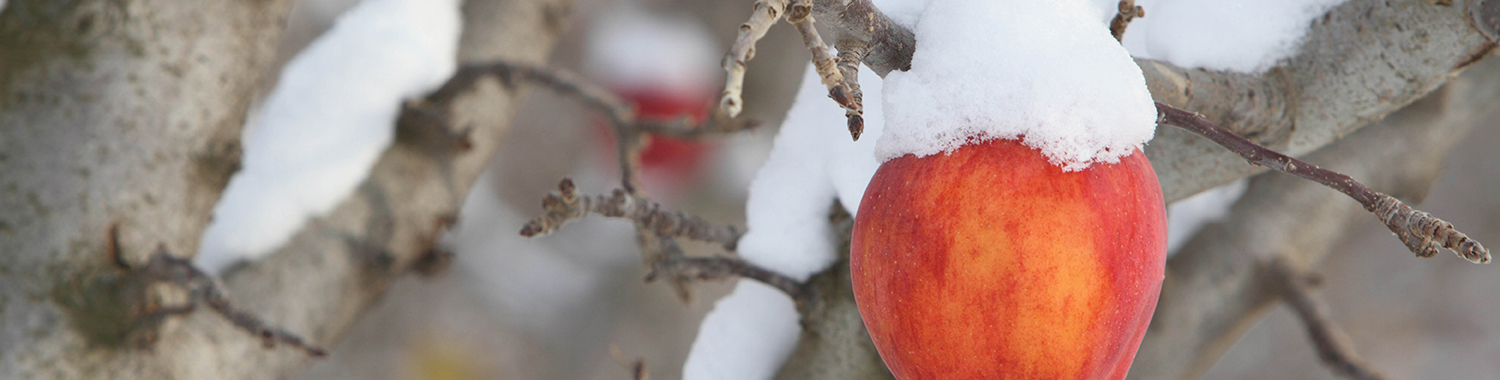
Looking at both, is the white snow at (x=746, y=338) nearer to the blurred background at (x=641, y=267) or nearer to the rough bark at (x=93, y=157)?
the rough bark at (x=93, y=157)

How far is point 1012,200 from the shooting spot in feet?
1.55

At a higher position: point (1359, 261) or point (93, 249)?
point (93, 249)

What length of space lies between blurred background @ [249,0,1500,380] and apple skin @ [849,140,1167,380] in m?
1.70

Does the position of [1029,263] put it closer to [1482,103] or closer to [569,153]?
[1482,103]

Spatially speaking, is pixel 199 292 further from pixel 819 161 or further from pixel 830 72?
pixel 830 72

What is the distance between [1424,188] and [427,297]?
10.5ft

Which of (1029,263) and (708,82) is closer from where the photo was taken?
(1029,263)

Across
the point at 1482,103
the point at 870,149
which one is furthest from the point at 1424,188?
the point at 870,149

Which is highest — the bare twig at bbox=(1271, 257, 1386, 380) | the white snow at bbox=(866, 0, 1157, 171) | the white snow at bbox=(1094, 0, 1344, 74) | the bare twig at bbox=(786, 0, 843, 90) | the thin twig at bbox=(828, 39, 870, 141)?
the bare twig at bbox=(786, 0, 843, 90)

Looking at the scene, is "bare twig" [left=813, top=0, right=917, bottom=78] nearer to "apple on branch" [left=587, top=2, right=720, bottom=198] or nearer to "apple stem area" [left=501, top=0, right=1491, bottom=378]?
"apple stem area" [left=501, top=0, right=1491, bottom=378]

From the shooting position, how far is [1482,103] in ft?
3.26

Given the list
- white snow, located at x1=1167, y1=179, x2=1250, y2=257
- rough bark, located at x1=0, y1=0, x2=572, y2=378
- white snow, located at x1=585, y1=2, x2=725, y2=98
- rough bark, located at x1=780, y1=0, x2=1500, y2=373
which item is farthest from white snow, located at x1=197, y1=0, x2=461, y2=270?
white snow, located at x1=585, y1=2, x2=725, y2=98

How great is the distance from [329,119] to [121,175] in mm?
268

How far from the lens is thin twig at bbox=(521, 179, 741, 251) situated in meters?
0.59
